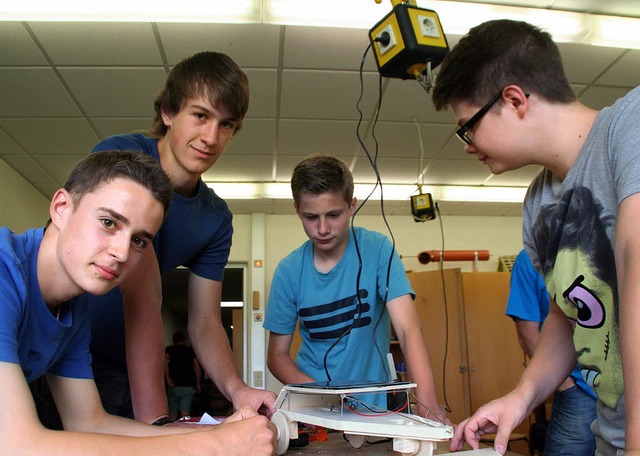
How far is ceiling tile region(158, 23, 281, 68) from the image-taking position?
9.01 feet

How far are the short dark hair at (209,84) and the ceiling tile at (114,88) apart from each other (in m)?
1.74

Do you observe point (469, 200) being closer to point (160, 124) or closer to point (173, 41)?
point (173, 41)

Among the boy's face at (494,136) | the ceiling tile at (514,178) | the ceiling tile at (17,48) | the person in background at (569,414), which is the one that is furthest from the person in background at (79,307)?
the ceiling tile at (514,178)

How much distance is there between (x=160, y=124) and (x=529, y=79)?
1044 millimetres

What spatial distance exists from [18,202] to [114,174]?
4.23 meters

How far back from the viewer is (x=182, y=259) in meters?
1.54

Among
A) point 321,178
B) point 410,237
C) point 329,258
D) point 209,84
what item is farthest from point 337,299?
point 410,237

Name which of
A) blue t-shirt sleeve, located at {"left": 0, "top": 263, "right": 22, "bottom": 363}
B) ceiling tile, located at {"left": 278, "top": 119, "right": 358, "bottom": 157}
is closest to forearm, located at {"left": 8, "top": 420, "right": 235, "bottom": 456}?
blue t-shirt sleeve, located at {"left": 0, "top": 263, "right": 22, "bottom": 363}

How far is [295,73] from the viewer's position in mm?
3170

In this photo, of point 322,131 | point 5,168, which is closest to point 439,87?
point 322,131

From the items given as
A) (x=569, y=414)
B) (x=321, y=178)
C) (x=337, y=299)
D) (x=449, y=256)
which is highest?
(x=449, y=256)

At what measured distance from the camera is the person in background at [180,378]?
6.13m

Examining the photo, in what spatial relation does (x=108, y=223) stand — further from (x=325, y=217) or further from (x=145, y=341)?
(x=325, y=217)

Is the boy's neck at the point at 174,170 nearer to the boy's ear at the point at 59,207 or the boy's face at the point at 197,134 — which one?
the boy's face at the point at 197,134
